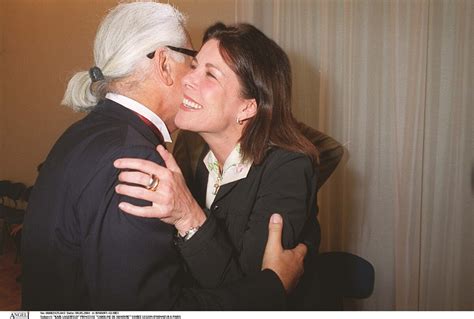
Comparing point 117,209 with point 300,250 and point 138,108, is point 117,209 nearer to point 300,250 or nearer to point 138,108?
point 138,108

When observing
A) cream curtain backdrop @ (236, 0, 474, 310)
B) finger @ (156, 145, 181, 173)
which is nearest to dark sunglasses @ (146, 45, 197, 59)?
finger @ (156, 145, 181, 173)

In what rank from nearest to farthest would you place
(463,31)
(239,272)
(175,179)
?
(175,179) < (239,272) < (463,31)

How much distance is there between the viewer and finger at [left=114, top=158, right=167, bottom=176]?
30.3 inches

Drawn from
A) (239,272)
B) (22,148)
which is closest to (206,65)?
(239,272)

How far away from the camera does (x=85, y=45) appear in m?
3.66

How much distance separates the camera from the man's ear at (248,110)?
1271 millimetres

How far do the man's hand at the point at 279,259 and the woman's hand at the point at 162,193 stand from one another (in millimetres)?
200

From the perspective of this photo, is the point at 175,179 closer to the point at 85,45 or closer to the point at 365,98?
the point at 365,98

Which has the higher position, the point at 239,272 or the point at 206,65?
the point at 206,65

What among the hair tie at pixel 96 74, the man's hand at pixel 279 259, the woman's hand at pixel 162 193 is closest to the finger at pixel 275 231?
the man's hand at pixel 279 259

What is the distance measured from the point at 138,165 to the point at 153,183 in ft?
0.17

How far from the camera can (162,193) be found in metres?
0.82

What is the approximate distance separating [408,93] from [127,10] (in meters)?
1.91

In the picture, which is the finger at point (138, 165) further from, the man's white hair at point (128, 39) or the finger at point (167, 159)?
the man's white hair at point (128, 39)
